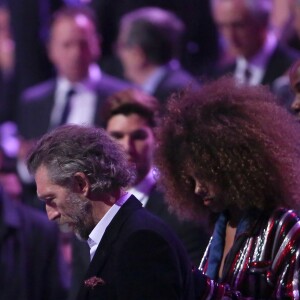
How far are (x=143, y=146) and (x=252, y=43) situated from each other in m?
1.48

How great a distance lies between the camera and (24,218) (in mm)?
4555

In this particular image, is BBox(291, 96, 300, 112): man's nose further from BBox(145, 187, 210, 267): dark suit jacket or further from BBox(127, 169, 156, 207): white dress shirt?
BBox(127, 169, 156, 207): white dress shirt

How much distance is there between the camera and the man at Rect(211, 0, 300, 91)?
212 inches

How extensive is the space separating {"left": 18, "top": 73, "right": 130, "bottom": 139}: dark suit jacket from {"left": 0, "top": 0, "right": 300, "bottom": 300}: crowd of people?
1 centimetres

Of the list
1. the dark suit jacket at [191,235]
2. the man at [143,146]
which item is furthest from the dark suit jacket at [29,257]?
the dark suit jacket at [191,235]

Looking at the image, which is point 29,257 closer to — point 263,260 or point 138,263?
point 263,260

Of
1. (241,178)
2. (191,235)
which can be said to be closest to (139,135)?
(191,235)

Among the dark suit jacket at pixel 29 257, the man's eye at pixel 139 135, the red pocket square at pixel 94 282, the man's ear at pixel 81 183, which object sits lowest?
the dark suit jacket at pixel 29 257

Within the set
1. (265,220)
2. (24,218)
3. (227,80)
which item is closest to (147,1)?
(24,218)

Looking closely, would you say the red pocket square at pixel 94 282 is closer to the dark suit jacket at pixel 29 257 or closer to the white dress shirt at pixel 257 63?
the dark suit jacket at pixel 29 257

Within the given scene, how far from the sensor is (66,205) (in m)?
2.77

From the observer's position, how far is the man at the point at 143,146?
3.91m

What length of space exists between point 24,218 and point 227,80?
154 cm

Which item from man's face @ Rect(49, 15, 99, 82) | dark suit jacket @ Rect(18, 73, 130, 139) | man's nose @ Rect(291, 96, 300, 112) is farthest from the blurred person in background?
man's nose @ Rect(291, 96, 300, 112)
